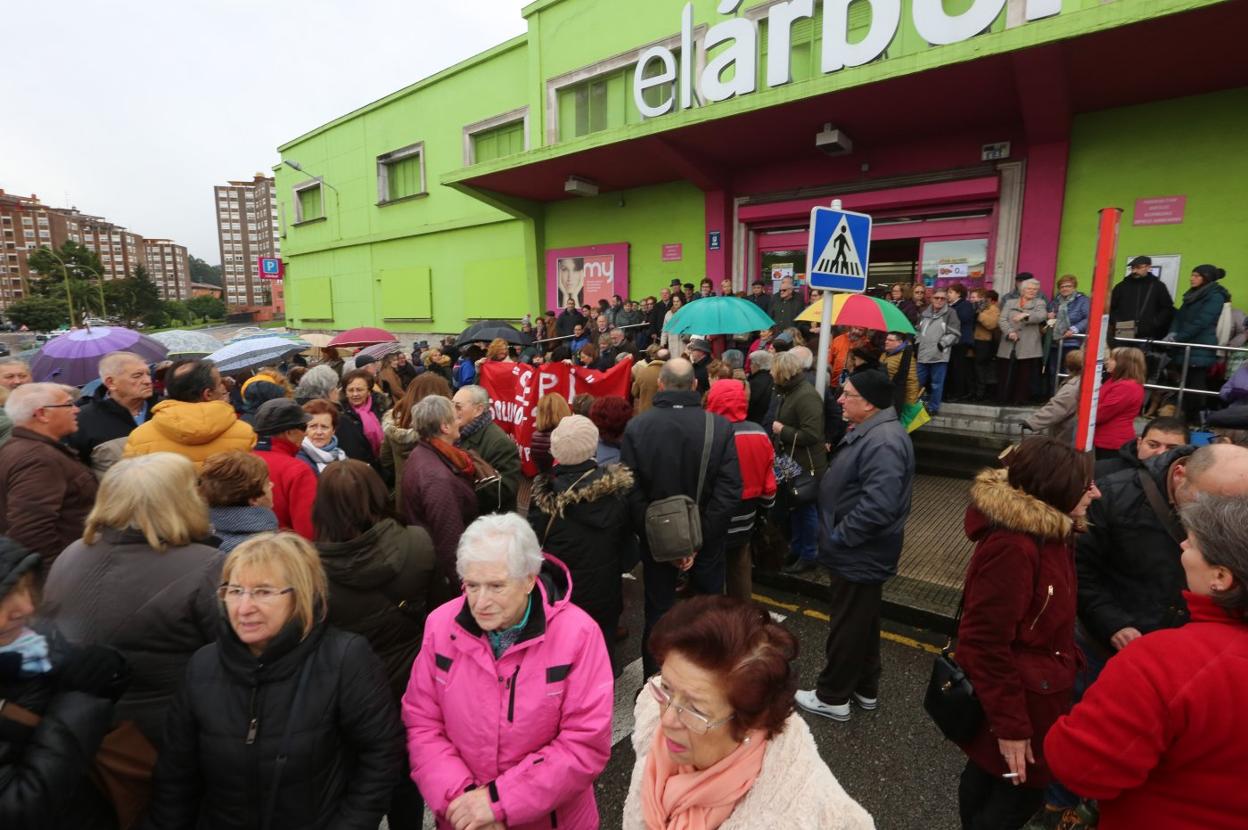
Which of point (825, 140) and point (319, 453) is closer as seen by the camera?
point (319, 453)

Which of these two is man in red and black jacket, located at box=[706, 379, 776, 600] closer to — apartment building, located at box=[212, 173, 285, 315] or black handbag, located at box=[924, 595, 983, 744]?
black handbag, located at box=[924, 595, 983, 744]

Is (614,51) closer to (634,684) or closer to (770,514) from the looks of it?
(770,514)

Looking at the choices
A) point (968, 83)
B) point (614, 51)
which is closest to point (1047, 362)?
point (968, 83)

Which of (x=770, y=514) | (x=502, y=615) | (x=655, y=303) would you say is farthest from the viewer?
(x=655, y=303)

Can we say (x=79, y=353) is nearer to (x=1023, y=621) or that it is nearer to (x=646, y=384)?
(x=646, y=384)

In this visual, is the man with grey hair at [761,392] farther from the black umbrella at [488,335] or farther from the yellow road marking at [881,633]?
the black umbrella at [488,335]

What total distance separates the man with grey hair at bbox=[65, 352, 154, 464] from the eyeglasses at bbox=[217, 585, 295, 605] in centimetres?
290

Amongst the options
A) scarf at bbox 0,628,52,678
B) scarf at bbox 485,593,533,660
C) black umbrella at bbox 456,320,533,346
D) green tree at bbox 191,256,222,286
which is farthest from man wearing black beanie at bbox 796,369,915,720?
green tree at bbox 191,256,222,286

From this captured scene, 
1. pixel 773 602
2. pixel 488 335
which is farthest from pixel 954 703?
pixel 488 335

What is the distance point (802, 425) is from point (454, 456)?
2.93m

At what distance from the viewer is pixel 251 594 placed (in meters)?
1.85

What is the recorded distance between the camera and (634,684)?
374cm

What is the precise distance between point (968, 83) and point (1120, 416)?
5183mm

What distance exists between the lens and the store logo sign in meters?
7.75
